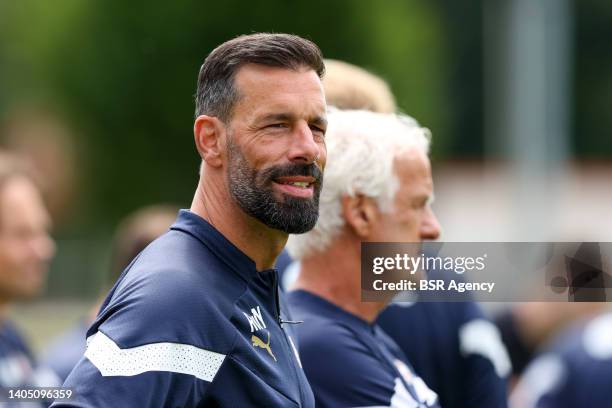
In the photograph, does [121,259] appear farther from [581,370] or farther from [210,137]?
[210,137]

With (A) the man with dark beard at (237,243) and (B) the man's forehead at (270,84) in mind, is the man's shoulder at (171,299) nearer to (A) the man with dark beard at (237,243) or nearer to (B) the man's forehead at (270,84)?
(A) the man with dark beard at (237,243)

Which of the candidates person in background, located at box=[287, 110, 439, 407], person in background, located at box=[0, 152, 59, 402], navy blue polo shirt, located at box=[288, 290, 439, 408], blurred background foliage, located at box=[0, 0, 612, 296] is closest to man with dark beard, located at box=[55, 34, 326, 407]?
navy blue polo shirt, located at box=[288, 290, 439, 408]

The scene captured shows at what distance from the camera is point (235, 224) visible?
10.5 feet

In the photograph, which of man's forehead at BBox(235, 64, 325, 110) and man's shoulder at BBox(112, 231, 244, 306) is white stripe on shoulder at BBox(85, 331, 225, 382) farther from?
man's forehead at BBox(235, 64, 325, 110)

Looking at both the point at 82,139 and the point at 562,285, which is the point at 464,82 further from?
the point at 562,285

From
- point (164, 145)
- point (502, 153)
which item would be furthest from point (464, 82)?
point (164, 145)

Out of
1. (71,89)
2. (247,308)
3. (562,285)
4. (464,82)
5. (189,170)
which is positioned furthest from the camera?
(464,82)

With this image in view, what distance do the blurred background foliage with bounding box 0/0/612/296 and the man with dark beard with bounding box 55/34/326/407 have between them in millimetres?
24641

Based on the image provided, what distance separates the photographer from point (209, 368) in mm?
2867

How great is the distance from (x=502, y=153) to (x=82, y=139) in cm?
1254

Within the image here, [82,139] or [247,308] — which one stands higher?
[82,139]

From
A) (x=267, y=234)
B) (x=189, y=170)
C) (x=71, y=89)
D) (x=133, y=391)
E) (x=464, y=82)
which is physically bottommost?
(x=133, y=391)

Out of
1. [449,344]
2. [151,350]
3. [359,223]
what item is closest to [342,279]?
[359,223]

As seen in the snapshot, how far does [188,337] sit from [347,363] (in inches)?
38.1
